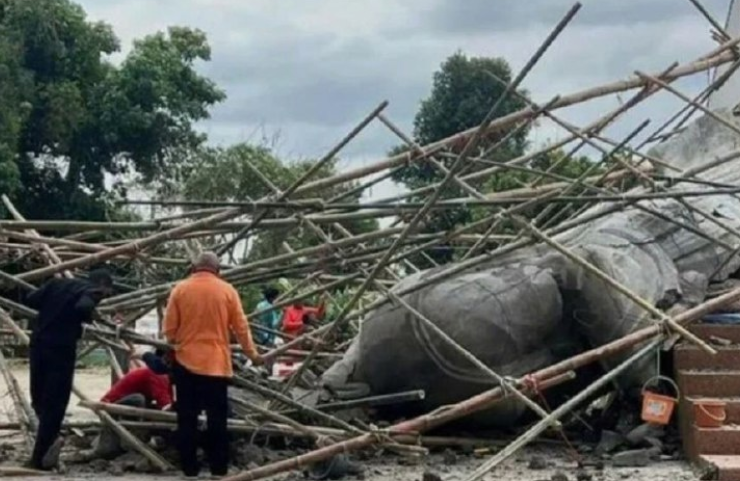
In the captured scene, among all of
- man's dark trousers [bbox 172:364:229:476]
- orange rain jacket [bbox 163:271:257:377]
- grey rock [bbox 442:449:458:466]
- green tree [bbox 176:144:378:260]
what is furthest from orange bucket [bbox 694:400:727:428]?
green tree [bbox 176:144:378:260]

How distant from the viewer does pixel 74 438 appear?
10.2 m

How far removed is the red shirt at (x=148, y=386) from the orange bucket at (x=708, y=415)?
11.9ft

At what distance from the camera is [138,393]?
985 cm

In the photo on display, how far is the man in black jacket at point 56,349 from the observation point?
30.0 ft

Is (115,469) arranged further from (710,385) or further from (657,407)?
(710,385)

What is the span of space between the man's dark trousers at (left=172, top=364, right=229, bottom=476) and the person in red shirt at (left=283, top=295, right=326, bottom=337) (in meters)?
4.20

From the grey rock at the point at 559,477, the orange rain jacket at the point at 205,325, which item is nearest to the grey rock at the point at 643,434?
the grey rock at the point at 559,477

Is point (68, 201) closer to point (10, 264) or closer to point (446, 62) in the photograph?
point (446, 62)

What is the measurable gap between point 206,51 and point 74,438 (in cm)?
1894

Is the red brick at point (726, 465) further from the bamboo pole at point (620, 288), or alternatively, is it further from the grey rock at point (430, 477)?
the grey rock at point (430, 477)

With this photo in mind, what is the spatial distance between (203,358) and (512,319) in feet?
7.98

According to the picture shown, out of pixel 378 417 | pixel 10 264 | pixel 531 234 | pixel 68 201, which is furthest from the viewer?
A: pixel 68 201

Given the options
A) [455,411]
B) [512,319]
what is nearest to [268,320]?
[512,319]

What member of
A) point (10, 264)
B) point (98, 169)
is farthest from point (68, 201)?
point (10, 264)
